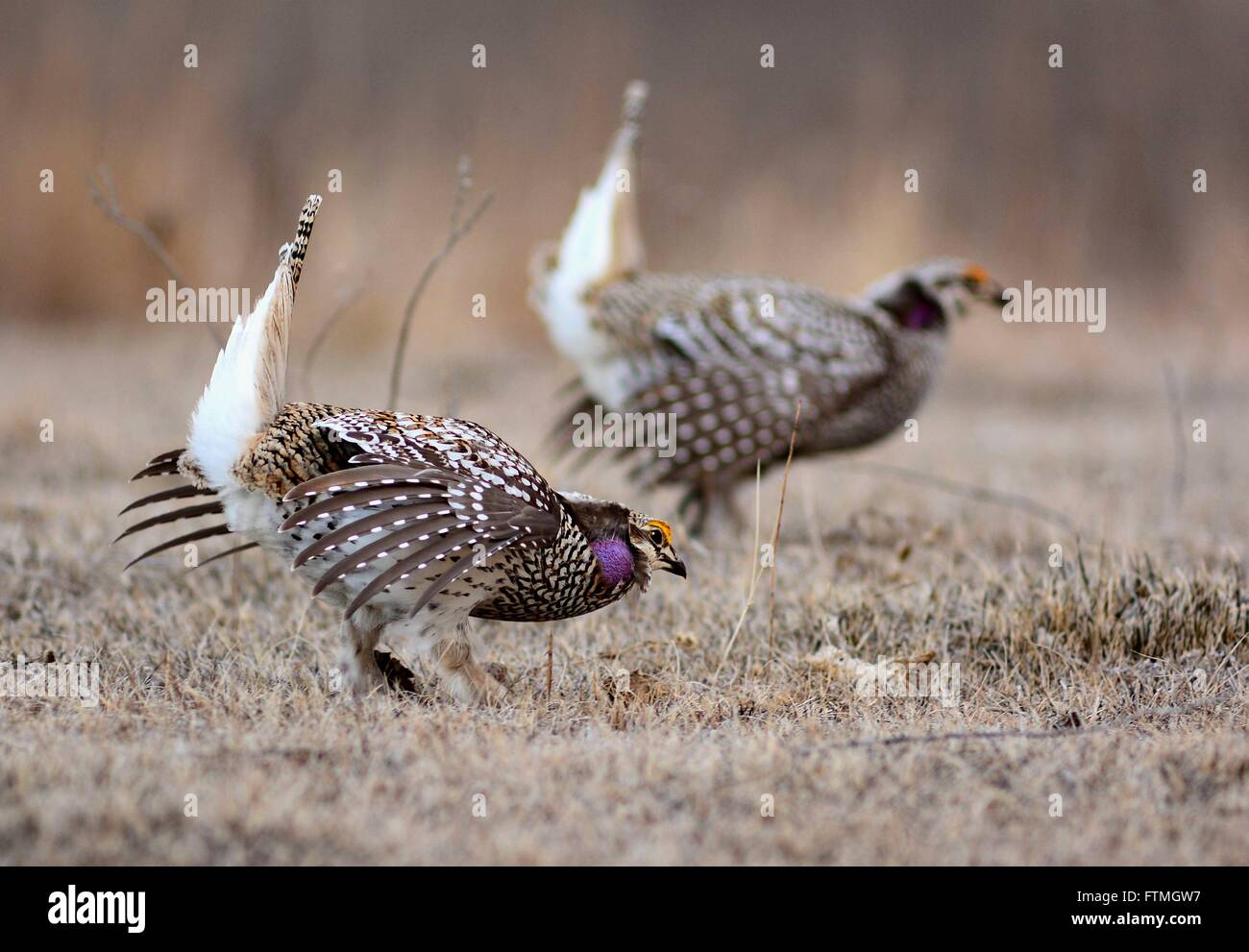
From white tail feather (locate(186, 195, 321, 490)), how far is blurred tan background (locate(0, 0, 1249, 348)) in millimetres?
6000

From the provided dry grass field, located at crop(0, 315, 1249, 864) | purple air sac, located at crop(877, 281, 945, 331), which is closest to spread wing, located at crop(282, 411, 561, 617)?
dry grass field, located at crop(0, 315, 1249, 864)

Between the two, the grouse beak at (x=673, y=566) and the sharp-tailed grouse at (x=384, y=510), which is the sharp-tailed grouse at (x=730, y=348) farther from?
the sharp-tailed grouse at (x=384, y=510)

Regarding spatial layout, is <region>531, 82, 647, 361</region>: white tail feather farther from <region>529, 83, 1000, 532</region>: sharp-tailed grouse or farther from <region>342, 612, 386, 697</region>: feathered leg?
<region>342, 612, 386, 697</region>: feathered leg

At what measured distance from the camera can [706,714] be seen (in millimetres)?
3109

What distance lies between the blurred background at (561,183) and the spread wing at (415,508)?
4946 mm

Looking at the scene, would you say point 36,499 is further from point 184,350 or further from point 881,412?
point 184,350

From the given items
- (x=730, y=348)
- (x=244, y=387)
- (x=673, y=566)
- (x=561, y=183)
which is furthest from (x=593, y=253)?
(x=561, y=183)

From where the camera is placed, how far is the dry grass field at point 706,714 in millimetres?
2336

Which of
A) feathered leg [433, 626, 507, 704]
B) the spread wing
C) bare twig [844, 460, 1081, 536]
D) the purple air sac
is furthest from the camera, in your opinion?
the purple air sac

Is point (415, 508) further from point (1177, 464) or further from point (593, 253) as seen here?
point (1177, 464)

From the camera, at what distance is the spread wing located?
285cm

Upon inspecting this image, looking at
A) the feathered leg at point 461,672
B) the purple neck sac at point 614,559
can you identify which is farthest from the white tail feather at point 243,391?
the purple neck sac at point 614,559

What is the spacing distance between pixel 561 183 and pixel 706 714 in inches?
307

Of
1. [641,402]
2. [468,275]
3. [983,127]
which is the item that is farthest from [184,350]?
[983,127]
